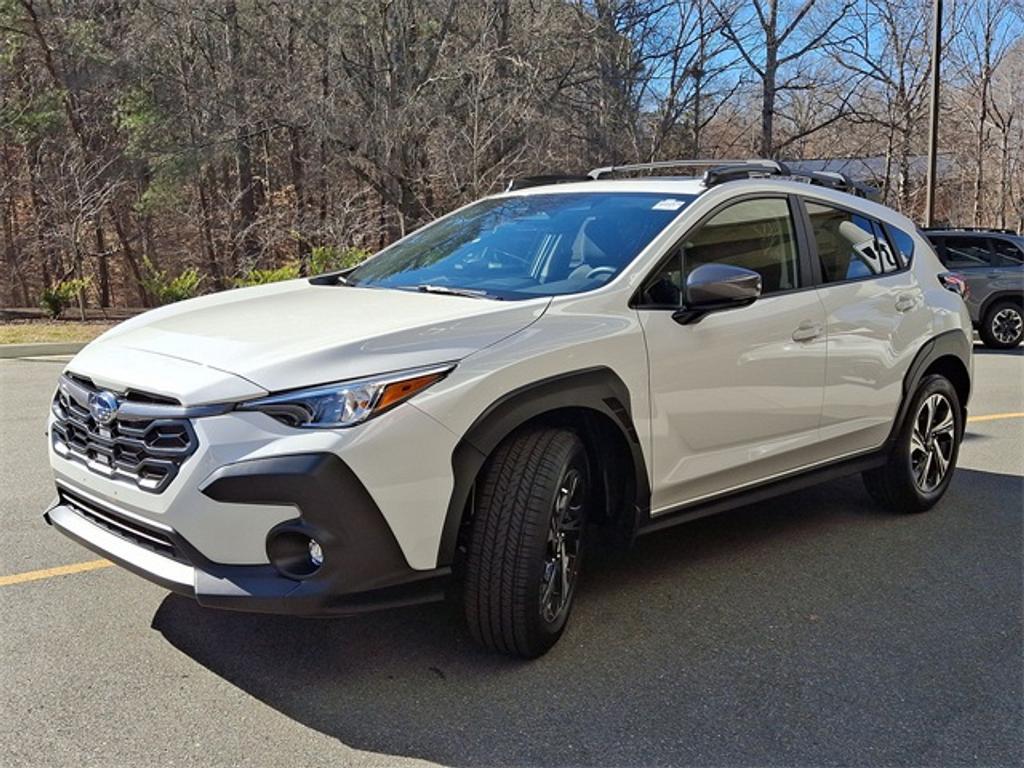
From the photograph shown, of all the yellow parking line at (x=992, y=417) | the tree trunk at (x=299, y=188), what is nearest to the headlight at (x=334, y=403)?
the yellow parking line at (x=992, y=417)

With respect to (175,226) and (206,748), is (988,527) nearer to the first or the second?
(206,748)

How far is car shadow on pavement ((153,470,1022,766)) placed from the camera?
2822mm

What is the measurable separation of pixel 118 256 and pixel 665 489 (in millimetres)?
33319

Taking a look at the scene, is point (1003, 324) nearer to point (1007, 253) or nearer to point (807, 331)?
point (1007, 253)

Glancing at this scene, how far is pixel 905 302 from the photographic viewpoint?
4887 millimetres

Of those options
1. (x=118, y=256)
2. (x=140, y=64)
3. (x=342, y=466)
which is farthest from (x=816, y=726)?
(x=118, y=256)

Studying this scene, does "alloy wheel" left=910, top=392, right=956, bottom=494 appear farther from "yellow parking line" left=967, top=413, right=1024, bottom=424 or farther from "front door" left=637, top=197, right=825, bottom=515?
"yellow parking line" left=967, top=413, right=1024, bottom=424

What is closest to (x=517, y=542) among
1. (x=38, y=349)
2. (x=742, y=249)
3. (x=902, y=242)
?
(x=742, y=249)


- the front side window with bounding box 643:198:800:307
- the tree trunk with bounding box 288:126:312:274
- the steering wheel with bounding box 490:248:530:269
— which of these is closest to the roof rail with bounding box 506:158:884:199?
the front side window with bounding box 643:198:800:307

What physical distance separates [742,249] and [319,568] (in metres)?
2.43

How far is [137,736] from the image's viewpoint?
2.79 m

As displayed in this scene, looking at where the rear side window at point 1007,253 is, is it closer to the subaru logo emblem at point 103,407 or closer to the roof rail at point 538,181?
the roof rail at point 538,181

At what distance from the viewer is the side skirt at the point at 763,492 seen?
3760 millimetres

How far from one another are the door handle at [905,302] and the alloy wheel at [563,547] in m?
2.38
